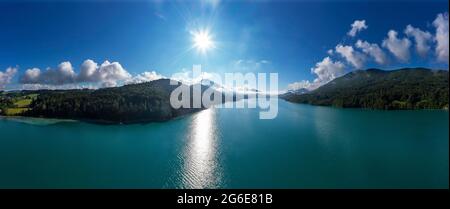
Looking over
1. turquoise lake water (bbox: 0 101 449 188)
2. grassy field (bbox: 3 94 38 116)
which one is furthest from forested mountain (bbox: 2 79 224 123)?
turquoise lake water (bbox: 0 101 449 188)

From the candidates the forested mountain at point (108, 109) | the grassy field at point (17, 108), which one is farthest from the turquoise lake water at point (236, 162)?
the grassy field at point (17, 108)

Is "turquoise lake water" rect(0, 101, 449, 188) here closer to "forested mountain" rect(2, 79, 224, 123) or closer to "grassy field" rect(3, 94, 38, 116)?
"forested mountain" rect(2, 79, 224, 123)

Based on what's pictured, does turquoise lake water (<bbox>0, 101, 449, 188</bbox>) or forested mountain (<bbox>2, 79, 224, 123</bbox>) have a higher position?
forested mountain (<bbox>2, 79, 224, 123</bbox>)

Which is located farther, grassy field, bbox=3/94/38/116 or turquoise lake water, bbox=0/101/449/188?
grassy field, bbox=3/94/38/116

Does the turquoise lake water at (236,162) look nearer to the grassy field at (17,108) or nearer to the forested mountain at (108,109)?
the forested mountain at (108,109)

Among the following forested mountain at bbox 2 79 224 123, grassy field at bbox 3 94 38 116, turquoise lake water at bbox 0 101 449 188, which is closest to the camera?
turquoise lake water at bbox 0 101 449 188

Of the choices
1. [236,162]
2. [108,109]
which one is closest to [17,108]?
[108,109]

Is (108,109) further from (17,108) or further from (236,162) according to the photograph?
(236,162)

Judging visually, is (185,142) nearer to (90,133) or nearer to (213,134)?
(213,134)

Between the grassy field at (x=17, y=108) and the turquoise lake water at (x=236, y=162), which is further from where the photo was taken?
the grassy field at (x=17, y=108)

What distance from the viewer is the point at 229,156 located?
1797cm

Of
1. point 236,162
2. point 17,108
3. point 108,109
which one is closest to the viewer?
point 236,162

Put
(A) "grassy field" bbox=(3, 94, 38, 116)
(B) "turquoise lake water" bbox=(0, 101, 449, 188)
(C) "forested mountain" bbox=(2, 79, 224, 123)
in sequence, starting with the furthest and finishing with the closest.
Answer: (A) "grassy field" bbox=(3, 94, 38, 116)
(C) "forested mountain" bbox=(2, 79, 224, 123)
(B) "turquoise lake water" bbox=(0, 101, 449, 188)
